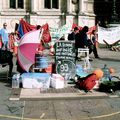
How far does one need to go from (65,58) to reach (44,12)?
23652 millimetres

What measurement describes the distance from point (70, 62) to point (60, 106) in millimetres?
4008

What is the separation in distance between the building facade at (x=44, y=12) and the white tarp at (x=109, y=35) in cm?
738

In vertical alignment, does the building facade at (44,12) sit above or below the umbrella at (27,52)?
above

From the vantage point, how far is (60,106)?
41.2 feet

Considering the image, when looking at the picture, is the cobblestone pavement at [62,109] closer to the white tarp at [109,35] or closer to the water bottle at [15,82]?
the water bottle at [15,82]

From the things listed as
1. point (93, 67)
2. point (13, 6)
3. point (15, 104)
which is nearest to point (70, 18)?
point (13, 6)

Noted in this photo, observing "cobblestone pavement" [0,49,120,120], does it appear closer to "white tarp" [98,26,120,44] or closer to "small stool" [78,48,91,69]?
"small stool" [78,48,91,69]

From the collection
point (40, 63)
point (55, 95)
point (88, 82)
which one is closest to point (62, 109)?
point (55, 95)

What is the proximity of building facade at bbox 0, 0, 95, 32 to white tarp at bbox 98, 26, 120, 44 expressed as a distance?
738 centimetres

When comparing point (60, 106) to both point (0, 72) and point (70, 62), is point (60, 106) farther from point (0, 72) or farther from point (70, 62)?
point (0, 72)

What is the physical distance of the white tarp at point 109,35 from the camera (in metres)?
32.0

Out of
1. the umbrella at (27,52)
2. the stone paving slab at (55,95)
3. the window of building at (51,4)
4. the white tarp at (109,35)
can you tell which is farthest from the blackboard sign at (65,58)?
the window of building at (51,4)

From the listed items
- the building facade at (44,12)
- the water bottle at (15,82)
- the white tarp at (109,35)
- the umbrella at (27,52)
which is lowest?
the water bottle at (15,82)

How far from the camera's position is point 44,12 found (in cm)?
3988
